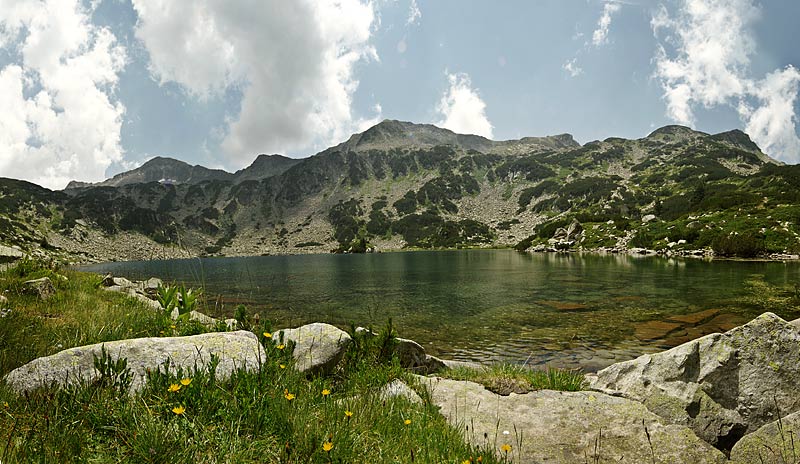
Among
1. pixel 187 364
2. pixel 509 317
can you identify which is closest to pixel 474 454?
pixel 187 364

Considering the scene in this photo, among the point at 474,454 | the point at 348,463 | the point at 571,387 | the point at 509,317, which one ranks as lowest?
the point at 509,317

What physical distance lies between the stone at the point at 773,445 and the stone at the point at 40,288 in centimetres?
1472

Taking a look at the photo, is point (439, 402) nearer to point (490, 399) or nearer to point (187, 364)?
point (490, 399)

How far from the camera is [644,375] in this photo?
23.3 feet

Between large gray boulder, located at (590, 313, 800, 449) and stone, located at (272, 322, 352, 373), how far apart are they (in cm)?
561

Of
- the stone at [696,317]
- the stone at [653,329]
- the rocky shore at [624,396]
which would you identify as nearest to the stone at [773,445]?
the rocky shore at [624,396]

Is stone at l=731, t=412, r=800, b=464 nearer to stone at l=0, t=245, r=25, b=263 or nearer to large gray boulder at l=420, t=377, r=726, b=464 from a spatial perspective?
large gray boulder at l=420, t=377, r=726, b=464

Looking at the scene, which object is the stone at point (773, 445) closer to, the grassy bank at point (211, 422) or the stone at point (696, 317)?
the grassy bank at point (211, 422)

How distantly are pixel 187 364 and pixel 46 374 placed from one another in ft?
4.48

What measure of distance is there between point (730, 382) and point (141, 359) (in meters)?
9.24

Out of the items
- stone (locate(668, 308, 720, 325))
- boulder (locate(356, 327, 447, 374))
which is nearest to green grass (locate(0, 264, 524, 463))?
boulder (locate(356, 327, 447, 374))

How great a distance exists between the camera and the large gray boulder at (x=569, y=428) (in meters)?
4.73

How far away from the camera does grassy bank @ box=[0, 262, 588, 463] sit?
9.35 ft

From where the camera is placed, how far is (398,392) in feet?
19.2
